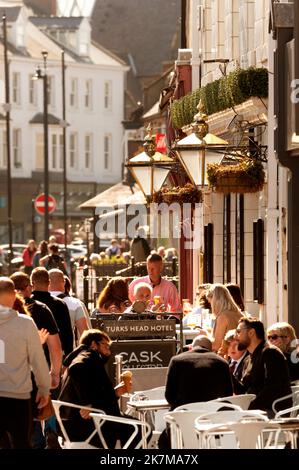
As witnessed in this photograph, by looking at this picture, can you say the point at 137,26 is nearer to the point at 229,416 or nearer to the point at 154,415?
the point at 154,415

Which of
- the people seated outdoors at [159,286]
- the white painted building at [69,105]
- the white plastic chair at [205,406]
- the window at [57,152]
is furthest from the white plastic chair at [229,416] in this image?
the window at [57,152]

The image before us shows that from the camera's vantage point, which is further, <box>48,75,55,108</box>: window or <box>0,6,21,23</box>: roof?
<box>48,75,55,108</box>: window

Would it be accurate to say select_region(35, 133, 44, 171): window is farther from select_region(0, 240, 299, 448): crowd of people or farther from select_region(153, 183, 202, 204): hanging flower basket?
select_region(0, 240, 299, 448): crowd of people

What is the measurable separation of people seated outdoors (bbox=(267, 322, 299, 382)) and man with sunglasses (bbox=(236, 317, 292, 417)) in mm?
296

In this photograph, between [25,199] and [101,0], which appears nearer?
[25,199]

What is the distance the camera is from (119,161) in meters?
103

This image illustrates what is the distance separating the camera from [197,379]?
13.9 m

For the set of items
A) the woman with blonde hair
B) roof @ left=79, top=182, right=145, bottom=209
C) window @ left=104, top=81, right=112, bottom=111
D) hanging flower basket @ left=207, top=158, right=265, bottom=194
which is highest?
window @ left=104, top=81, right=112, bottom=111

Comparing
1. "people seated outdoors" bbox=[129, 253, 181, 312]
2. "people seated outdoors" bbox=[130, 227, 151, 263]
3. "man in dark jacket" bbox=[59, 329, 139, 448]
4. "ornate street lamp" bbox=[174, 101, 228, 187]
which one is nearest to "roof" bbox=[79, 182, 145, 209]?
"people seated outdoors" bbox=[130, 227, 151, 263]

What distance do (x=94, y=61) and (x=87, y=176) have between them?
6.78m

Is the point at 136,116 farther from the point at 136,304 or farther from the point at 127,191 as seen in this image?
the point at 136,304

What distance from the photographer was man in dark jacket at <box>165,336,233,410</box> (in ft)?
45.6

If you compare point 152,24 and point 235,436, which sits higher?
point 152,24
